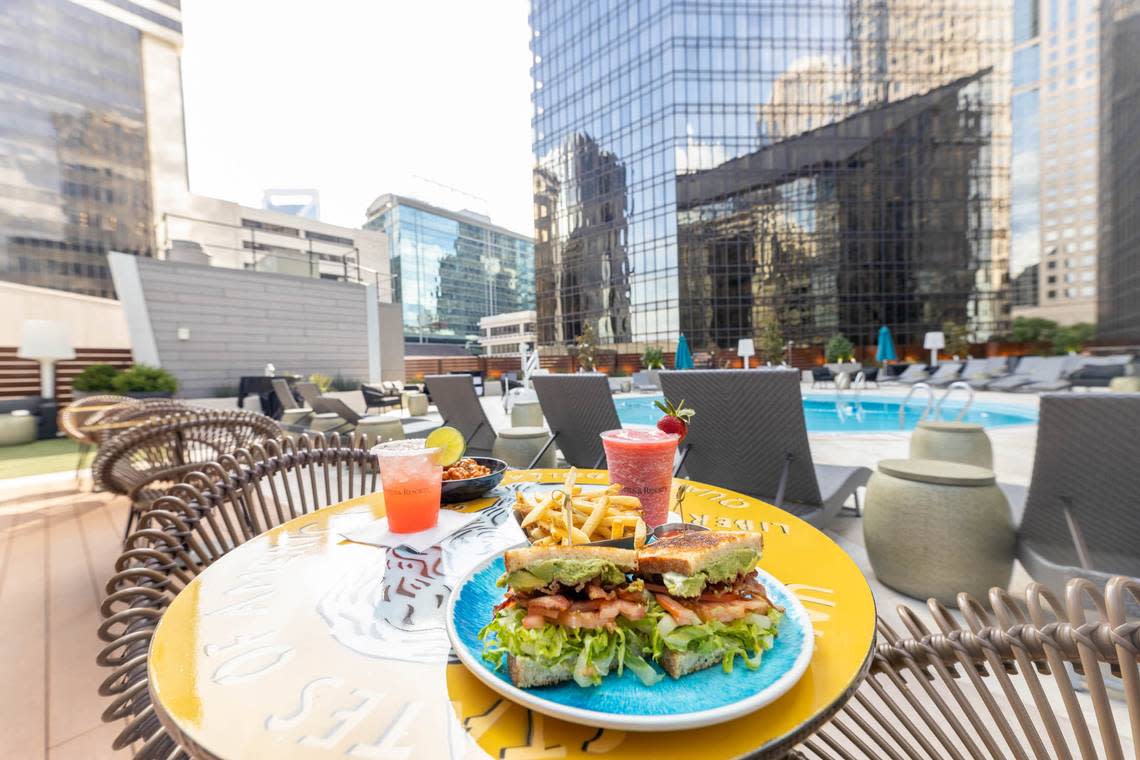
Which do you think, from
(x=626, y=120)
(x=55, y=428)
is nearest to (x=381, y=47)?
(x=55, y=428)

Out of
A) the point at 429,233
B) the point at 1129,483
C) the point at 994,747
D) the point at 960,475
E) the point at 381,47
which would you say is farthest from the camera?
the point at 429,233

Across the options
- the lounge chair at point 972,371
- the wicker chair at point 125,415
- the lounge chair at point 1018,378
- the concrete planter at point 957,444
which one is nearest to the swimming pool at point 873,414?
the lounge chair at point 1018,378

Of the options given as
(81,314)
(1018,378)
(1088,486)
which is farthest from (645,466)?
(1018,378)

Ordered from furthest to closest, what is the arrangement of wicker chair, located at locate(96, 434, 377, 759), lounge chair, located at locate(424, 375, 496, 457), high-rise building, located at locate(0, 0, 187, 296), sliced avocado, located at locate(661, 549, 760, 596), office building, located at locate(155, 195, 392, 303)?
high-rise building, located at locate(0, 0, 187, 296)
office building, located at locate(155, 195, 392, 303)
lounge chair, located at locate(424, 375, 496, 457)
wicker chair, located at locate(96, 434, 377, 759)
sliced avocado, located at locate(661, 549, 760, 596)

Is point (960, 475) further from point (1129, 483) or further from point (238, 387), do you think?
point (238, 387)

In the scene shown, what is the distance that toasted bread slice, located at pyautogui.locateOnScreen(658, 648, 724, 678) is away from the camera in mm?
491

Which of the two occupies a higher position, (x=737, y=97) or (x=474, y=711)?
(x=737, y=97)

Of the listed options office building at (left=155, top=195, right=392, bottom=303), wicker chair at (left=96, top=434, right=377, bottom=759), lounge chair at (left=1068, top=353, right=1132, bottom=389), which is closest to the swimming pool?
lounge chair at (left=1068, top=353, right=1132, bottom=389)

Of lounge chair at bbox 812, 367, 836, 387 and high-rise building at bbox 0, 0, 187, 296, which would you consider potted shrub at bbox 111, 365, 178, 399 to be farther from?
lounge chair at bbox 812, 367, 836, 387

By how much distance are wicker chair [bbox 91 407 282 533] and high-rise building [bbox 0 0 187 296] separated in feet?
30.7

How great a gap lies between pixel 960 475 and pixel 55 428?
11.9 m

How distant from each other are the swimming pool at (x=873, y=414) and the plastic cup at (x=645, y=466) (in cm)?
615

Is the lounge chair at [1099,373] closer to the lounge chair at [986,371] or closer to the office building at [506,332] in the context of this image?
the lounge chair at [986,371]

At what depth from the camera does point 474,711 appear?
0.49 metres
